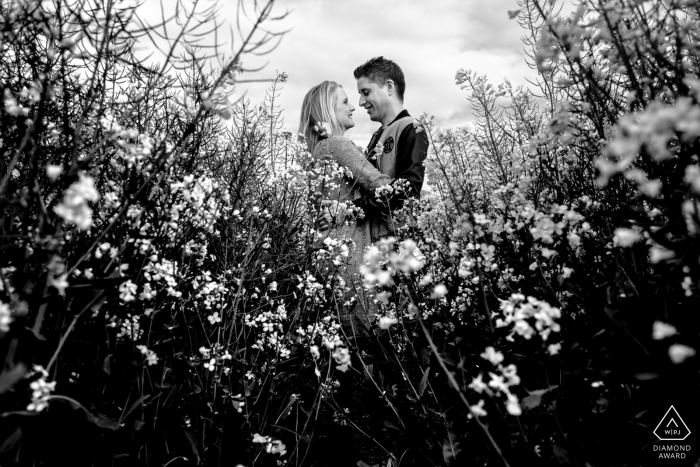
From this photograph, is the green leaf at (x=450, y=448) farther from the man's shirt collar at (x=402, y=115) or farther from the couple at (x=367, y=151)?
the man's shirt collar at (x=402, y=115)

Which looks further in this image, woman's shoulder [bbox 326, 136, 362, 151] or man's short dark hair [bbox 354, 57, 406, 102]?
man's short dark hair [bbox 354, 57, 406, 102]

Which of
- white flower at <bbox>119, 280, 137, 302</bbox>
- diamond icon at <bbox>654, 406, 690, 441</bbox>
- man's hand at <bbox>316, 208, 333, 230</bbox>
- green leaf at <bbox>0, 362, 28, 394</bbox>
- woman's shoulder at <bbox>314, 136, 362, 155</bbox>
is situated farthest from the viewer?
woman's shoulder at <bbox>314, 136, 362, 155</bbox>

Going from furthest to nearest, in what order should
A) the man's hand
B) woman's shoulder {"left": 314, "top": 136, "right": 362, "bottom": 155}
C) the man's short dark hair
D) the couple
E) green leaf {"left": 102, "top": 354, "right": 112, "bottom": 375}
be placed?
1. the man's short dark hair
2. woman's shoulder {"left": 314, "top": 136, "right": 362, "bottom": 155}
3. the man's hand
4. the couple
5. green leaf {"left": 102, "top": 354, "right": 112, "bottom": 375}

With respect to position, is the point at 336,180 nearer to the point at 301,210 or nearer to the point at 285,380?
the point at 301,210

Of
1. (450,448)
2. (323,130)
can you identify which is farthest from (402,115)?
(450,448)

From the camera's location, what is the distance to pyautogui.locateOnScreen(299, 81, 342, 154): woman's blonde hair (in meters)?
4.12

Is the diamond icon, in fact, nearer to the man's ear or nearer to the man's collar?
the man's collar

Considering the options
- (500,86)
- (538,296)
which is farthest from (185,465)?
(500,86)

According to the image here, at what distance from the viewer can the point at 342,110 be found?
420 cm

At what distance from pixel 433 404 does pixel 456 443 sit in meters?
0.34

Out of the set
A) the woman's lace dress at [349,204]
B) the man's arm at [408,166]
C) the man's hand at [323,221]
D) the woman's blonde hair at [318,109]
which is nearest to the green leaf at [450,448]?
the woman's lace dress at [349,204]

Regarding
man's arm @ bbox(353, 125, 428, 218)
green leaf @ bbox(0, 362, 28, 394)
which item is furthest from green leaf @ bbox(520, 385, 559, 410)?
man's arm @ bbox(353, 125, 428, 218)

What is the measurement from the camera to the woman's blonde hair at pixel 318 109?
4.12 meters

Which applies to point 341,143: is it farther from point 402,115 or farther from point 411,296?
point 411,296
